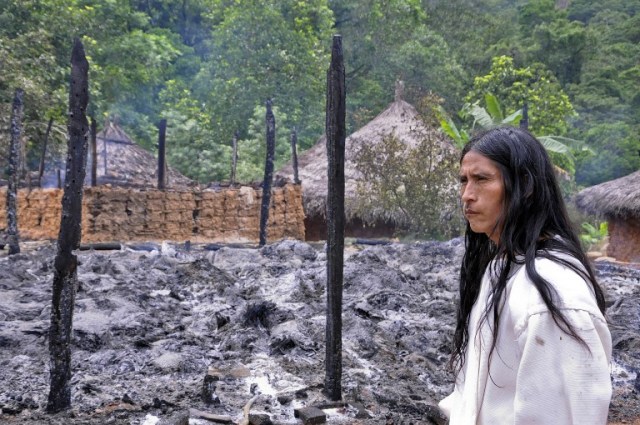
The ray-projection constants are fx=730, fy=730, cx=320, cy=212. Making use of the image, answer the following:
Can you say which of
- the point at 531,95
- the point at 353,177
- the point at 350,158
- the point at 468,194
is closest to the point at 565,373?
the point at 468,194

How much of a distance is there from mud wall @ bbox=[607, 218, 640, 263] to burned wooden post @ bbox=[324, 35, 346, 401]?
52.9 ft

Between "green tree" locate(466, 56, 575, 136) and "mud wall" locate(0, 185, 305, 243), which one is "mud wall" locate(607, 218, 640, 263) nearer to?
"green tree" locate(466, 56, 575, 136)

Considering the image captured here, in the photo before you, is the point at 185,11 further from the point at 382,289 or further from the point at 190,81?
the point at 382,289

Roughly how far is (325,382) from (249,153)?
22596 mm

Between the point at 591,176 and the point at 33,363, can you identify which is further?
the point at 591,176

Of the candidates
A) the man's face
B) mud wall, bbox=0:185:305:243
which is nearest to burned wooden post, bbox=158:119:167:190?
mud wall, bbox=0:185:305:243

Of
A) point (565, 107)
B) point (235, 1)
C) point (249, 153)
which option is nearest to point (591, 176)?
point (565, 107)

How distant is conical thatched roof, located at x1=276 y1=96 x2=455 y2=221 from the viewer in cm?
2255

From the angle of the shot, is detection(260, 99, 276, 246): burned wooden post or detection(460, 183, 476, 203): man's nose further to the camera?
detection(260, 99, 276, 246): burned wooden post

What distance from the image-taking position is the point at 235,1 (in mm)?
32125

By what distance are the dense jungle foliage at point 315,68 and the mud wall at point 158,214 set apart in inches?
178

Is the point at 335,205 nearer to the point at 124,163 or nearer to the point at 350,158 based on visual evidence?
the point at 350,158

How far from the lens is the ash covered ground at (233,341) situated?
5.54 meters

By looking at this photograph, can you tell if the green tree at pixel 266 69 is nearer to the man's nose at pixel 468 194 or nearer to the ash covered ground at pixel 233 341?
the ash covered ground at pixel 233 341
